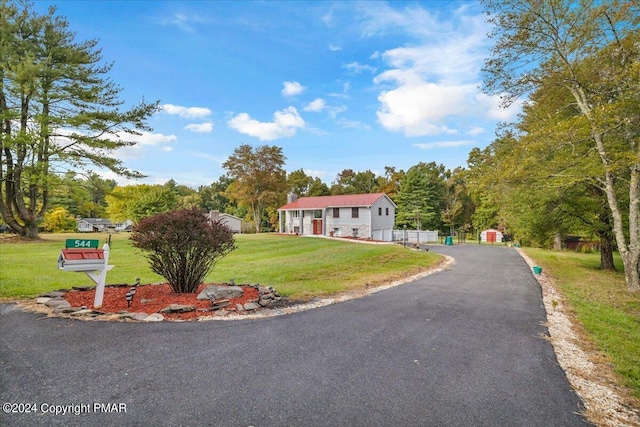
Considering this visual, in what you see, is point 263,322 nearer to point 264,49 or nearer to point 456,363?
point 456,363

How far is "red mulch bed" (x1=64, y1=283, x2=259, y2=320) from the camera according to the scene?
5.56 m

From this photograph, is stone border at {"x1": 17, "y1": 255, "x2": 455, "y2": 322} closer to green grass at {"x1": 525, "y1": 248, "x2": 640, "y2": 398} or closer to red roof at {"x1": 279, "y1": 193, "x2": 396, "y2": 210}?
green grass at {"x1": 525, "y1": 248, "x2": 640, "y2": 398}

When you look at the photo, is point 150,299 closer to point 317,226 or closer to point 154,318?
point 154,318

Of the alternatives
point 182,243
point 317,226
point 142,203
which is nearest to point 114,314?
point 182,243

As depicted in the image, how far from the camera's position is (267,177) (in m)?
38.3

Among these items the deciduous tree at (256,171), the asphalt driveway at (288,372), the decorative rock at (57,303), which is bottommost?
the asphalt driveway at (288,372)

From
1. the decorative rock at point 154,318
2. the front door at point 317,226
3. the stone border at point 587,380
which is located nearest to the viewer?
the stone border at point 587,380

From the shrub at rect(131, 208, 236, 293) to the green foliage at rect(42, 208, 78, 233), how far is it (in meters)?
40.7

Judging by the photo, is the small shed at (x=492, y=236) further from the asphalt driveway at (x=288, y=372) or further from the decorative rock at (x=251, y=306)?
the decorative rock at (x=251, y=306)

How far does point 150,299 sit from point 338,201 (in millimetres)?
24954

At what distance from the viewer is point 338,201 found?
99.6ft

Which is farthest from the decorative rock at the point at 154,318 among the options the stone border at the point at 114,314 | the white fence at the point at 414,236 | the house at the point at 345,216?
the white fence at the point at 414,236

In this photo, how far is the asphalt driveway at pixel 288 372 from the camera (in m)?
2.66

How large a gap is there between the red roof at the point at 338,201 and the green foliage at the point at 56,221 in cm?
2867
